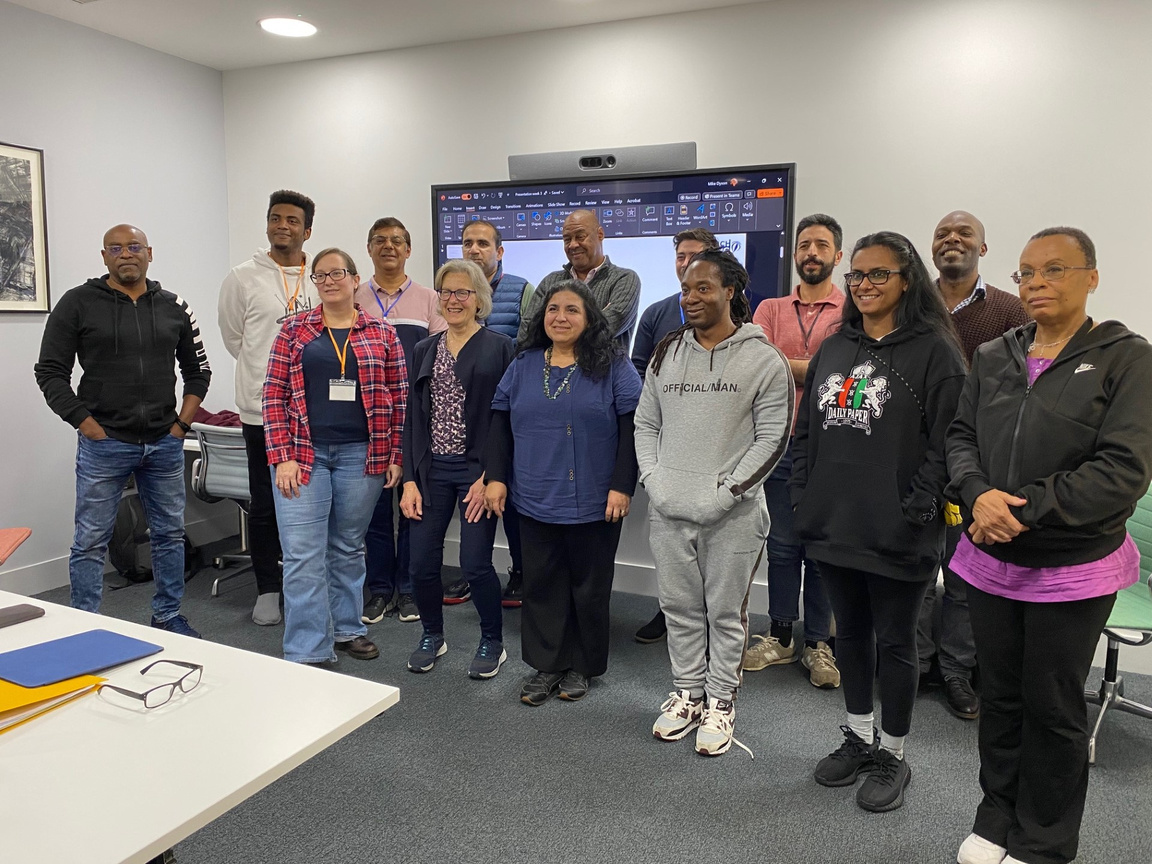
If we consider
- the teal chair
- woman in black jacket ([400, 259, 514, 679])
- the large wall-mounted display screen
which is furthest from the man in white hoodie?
the teal chair

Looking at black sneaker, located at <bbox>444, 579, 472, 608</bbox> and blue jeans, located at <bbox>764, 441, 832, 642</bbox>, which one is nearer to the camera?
blue jeans, located at <bbox>764, 441, 832, 642</bbox>

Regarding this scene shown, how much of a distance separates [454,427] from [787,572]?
4.68 ft

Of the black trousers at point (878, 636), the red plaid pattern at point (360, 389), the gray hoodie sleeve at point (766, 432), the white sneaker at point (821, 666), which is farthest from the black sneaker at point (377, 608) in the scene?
the black trousers at point (878, 636)

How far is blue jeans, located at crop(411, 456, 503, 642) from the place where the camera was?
295 cm

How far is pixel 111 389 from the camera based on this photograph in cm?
317

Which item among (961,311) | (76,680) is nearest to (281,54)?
(961,311)

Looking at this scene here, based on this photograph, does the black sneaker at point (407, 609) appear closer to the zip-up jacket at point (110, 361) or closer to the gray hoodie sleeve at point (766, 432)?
the zip-up jacket at point (110, 361)

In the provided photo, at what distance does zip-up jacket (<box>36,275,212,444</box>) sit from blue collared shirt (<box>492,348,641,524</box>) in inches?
62.4

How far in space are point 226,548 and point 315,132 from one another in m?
2.54

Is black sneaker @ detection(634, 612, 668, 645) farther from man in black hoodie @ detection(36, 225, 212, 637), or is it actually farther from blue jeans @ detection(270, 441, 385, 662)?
man in black hoodie @ detection(36, 225, 212, 637)

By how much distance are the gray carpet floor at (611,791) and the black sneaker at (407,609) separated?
0.60 m

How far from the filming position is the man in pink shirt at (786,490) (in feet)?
9.88

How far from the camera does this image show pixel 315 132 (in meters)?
4.73

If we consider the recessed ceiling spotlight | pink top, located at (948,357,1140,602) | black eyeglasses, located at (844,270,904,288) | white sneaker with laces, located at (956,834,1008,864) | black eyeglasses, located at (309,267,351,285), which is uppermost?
the recessed ceiling spotlight
